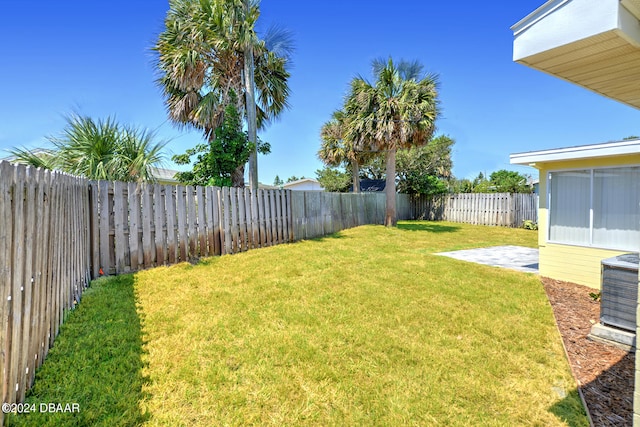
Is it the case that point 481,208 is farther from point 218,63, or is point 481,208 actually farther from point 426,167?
point 218,63

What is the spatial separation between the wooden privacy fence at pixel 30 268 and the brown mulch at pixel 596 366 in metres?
3.94

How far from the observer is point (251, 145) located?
898cm

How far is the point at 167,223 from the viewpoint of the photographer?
5672 millimetres

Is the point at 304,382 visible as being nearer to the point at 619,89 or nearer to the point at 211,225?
the point at 619,89

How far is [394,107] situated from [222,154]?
8191 mm

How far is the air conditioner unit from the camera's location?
10.7 ft

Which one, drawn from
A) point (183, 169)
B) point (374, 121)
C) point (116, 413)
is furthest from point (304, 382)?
point (374, 121)

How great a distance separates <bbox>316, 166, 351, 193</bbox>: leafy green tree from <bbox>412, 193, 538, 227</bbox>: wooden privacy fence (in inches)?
392

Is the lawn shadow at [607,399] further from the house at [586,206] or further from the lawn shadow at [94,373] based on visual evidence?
the house at [586,206]

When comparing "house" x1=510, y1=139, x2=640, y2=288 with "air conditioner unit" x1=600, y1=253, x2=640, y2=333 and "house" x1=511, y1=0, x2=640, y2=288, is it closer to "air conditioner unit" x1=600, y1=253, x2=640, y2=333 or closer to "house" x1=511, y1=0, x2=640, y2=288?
"house" x1=511, y1=0, x2=640, y2=288

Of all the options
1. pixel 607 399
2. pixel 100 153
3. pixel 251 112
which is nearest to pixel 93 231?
pixel 100 153

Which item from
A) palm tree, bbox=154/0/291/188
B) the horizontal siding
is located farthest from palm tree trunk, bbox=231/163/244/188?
the horizontal siding

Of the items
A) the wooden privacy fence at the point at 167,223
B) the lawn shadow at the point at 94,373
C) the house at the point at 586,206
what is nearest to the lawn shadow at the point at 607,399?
the lawn shadow at the point at 94,373

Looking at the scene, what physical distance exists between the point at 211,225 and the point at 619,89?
6.39 metres
